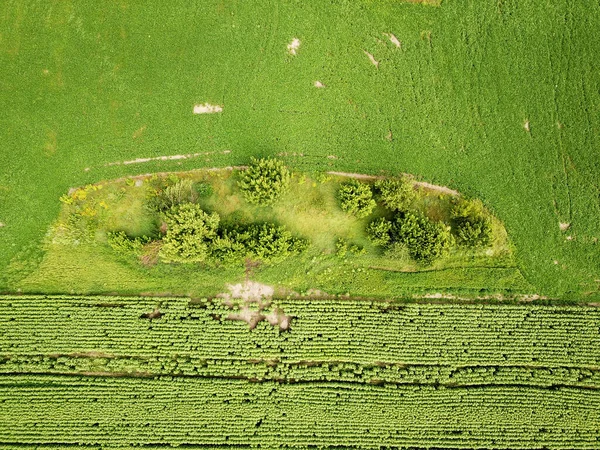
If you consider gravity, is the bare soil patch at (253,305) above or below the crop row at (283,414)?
above

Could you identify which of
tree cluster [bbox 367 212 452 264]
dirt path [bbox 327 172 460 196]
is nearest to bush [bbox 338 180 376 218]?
tree cluster [bbox 367 212 452 264]

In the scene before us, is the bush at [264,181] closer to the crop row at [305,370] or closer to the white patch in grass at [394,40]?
the crop row at [305,370]

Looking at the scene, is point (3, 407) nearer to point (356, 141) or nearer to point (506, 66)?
point (356, 141)

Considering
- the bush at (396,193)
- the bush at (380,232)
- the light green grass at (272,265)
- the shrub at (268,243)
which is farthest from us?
the light green grass at (272,265)

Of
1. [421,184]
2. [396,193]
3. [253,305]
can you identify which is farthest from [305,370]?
[421,184]

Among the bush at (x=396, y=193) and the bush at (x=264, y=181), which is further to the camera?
the bush at (x=396, y=193)

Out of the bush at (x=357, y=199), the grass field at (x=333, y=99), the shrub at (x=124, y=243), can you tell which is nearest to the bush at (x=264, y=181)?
the grass field at (x=333, y=99)

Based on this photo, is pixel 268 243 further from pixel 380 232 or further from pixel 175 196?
pixel 380 232

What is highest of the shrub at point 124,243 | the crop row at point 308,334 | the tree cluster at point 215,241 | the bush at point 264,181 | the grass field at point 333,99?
the grass field at point 333,99

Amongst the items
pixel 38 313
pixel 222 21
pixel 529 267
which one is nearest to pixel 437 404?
pixel 529 267
